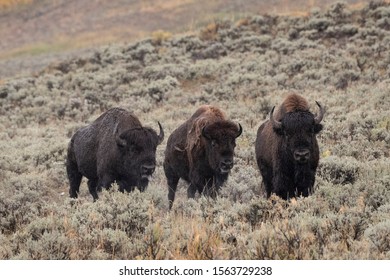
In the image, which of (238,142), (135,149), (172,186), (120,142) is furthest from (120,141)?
(238,142)

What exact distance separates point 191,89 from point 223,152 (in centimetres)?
1707

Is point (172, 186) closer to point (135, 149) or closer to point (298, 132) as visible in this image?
point (135, 149)

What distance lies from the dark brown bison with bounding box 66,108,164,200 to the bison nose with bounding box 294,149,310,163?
94.5 inches

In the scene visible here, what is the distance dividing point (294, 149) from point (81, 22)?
60317 millimetres

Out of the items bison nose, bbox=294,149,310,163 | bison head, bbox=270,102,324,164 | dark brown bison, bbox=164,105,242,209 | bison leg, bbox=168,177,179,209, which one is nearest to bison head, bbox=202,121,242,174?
dark brown bison, bbox=164,105,242,209

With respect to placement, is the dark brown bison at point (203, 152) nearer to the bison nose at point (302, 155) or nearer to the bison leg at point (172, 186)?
the bison leg at point (172, 186)

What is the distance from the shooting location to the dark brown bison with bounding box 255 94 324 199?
762 cm

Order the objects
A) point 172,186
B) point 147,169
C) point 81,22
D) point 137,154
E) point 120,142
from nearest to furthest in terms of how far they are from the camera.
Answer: point 147,169 → point 137,154 → point 120,142 → point 172,186 → point 81,22

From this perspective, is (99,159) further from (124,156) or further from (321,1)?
(321,1)

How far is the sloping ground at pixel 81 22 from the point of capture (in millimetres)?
50312

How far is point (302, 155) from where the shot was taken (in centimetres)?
736
